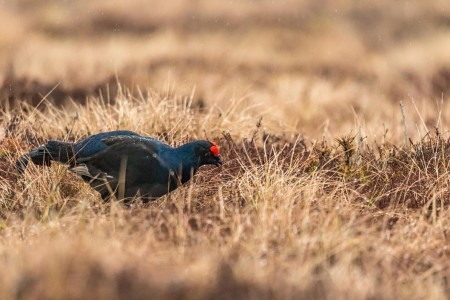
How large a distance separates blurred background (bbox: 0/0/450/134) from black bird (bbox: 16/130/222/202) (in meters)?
2.98

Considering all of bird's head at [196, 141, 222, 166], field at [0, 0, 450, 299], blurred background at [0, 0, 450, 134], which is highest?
bird's head at [196, 141, 222, 166]

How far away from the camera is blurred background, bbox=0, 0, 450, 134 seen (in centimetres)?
1225

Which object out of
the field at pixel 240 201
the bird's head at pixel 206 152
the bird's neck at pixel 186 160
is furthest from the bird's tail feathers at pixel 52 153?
the bird's head at pixel 206 152

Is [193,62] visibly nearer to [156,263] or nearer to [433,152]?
[433,152]

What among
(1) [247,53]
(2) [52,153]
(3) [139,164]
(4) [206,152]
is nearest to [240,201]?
(4) [206,152]

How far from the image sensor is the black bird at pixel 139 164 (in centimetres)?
584

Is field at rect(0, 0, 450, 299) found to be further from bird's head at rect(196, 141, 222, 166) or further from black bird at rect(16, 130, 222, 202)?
bird's head at rect(196, 141, 222, 166)

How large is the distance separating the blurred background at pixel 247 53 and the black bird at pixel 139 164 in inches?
117

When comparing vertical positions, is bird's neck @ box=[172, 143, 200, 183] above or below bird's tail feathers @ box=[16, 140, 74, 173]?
above

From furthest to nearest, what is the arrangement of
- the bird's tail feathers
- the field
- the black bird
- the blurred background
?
1. the blurred background
2. the bird's tail feathers
3. the black bird
4. the field

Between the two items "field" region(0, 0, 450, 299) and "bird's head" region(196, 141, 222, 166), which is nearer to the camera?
"field" region(0, 0, 450, 299)

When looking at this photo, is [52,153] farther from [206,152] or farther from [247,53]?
[247,53]

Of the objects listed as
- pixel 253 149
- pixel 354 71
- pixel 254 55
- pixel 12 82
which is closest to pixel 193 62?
pixel 254 55

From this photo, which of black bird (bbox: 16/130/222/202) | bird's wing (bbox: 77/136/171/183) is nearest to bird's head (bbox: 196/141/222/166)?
black bird (bbox: 16/130/222/202)
